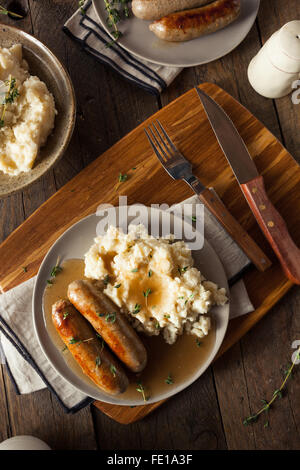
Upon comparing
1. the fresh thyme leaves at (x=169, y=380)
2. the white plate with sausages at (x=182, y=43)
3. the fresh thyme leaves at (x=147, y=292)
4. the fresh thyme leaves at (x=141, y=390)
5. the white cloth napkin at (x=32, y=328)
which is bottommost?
the fresh thyme leaves at (x=169, y=380)

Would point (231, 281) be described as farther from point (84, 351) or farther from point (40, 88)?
point (40, 88)

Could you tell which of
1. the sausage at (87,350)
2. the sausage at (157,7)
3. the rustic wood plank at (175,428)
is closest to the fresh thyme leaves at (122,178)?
the sausage at (87,350)

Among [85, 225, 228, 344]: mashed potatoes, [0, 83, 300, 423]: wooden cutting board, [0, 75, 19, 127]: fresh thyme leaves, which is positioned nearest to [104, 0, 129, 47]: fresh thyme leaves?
[0, 83, 300, 423]: wooden cutting board

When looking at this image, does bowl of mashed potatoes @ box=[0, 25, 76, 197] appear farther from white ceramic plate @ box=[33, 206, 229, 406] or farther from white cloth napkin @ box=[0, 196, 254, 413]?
white cloth napkin @ box=[0, 196, 254, 413]

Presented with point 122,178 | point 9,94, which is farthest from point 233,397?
point 9,94

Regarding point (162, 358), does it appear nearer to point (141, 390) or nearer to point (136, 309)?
point (141, 390)

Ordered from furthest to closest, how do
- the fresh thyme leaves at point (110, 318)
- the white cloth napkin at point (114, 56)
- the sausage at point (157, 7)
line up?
1. the white cloth napkin at point (114, 56)
2. the sausage at point (157, 7)
3. the fresh thyme leaves at point (110, 318)

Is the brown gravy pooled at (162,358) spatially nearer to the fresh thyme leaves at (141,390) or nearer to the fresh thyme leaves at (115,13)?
the fresh thyme leaves at (141,390)
